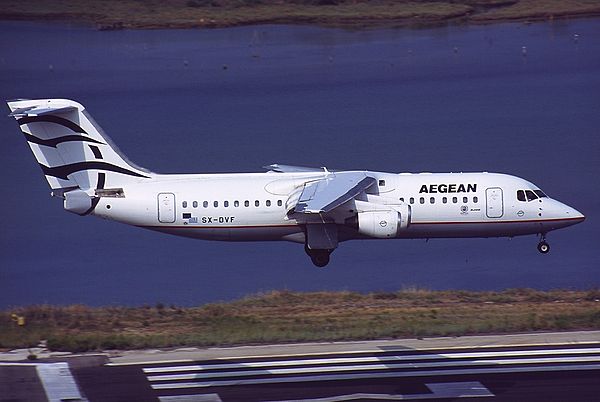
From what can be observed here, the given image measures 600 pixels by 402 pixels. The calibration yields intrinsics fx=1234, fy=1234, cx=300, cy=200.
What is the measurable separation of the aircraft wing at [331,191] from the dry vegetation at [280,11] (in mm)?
45117

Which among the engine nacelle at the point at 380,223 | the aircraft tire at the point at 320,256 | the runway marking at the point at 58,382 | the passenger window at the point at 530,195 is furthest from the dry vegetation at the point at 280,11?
the runway marking at the point at 58,382

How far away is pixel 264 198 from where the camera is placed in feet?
111

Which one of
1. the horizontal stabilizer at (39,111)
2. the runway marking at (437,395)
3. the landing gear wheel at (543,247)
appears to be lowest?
the landing gear wheel at (543,247)

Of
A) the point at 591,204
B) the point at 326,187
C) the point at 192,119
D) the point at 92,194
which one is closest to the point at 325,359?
the point at 326,187

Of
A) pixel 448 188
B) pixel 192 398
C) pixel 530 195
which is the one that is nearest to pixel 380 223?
pixel 448 188

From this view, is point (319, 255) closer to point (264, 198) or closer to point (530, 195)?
point (264, 198)

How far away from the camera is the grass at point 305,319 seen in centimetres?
2405

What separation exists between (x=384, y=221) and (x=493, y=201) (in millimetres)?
3426

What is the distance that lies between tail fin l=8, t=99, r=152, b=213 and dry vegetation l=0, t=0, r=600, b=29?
4488 centimetres

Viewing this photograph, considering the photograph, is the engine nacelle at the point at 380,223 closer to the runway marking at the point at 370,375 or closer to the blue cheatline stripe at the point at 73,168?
the blue cheatline stripe at the point at 73,168

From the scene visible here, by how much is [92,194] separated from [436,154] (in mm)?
21114

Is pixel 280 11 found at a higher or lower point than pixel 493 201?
higher

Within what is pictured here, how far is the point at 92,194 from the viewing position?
33.7 m

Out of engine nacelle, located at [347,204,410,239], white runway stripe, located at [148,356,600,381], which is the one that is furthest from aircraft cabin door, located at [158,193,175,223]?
white runway stripe, located at [148,356,600,381]
